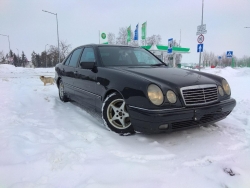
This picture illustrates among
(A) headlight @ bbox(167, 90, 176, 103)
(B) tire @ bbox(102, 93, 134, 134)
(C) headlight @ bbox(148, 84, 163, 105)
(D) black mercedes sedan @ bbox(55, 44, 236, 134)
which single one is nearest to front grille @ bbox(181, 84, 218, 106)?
(D) black mercedes sedan @ bbox(55, 44, 236, 134)

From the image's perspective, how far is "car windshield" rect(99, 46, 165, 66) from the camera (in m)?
3.65

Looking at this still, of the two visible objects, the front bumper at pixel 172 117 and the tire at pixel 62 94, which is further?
the tire at pixel 62 94

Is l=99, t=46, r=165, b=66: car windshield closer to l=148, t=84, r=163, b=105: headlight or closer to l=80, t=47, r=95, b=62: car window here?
l=80, t=47, r=95, b=62: car window

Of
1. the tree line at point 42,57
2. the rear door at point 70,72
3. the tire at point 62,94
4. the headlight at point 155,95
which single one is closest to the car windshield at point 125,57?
the rear door at point 70,72

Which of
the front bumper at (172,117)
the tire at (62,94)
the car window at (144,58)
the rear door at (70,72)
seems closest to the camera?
the front bumper at (172,117)

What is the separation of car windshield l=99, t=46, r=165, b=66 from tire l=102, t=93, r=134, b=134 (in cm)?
81

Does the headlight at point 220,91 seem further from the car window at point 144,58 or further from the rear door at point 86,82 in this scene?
the rear door at point 86,82

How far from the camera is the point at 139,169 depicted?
2074mm

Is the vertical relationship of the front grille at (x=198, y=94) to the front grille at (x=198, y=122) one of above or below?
above

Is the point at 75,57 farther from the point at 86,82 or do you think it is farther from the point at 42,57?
the point at 42,57

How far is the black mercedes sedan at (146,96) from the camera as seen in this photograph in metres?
2.49

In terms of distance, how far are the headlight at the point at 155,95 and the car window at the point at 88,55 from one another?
1637 millimetres

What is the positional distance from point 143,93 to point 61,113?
2191 mm

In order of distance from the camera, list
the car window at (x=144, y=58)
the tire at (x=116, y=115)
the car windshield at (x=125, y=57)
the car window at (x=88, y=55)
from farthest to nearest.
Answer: the car window at (x=144, y=58) → the car window at (x=88, y=55) → the car windshield at (x=125, y=57) → the tire at (x=116, y=115)
